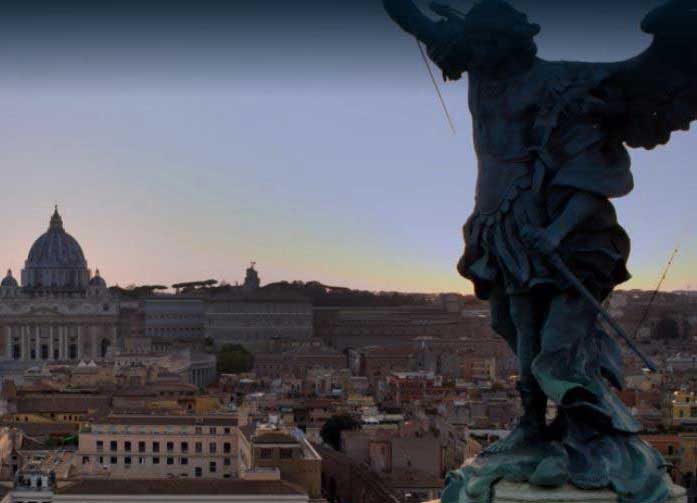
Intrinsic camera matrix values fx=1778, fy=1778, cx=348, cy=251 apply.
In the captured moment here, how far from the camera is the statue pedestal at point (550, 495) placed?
19.1ft

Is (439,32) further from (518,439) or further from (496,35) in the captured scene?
(518,439)

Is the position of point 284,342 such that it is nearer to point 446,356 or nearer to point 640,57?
point 446,356

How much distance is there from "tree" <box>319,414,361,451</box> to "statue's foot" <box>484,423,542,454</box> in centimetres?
3029

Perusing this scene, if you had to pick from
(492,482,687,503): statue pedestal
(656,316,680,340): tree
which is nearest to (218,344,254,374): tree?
(656,316,680,340): tree

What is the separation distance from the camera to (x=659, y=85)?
6.12 m

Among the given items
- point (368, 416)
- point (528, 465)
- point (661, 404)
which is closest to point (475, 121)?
point (528, 465)

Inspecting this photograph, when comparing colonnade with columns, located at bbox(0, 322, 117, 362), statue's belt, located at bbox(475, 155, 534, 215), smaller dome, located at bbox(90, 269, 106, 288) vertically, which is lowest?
statue's belt, located at bbox(475, 155, 534, 215)

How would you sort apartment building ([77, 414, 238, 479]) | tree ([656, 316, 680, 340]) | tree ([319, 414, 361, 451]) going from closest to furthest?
apartment building ([77, 414, 238, 479]) → tree ([319, 414, 361, 451]) → tree ([656, 316, 680, 340])

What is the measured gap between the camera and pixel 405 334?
3482 inches

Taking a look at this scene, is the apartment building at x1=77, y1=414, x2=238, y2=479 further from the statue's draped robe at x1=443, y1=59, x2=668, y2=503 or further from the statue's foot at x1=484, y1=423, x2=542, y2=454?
the statue's draped robe at x1=443, y1=59, x2=668, y2=503

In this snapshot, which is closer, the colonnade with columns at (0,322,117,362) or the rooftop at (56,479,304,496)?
the rooftop at (56,479,304,496)

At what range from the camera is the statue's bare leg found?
6.19 meters

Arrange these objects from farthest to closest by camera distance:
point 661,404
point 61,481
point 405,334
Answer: point 405,334, point 661,404, point 61,481

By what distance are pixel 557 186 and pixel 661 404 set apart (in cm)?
2799
